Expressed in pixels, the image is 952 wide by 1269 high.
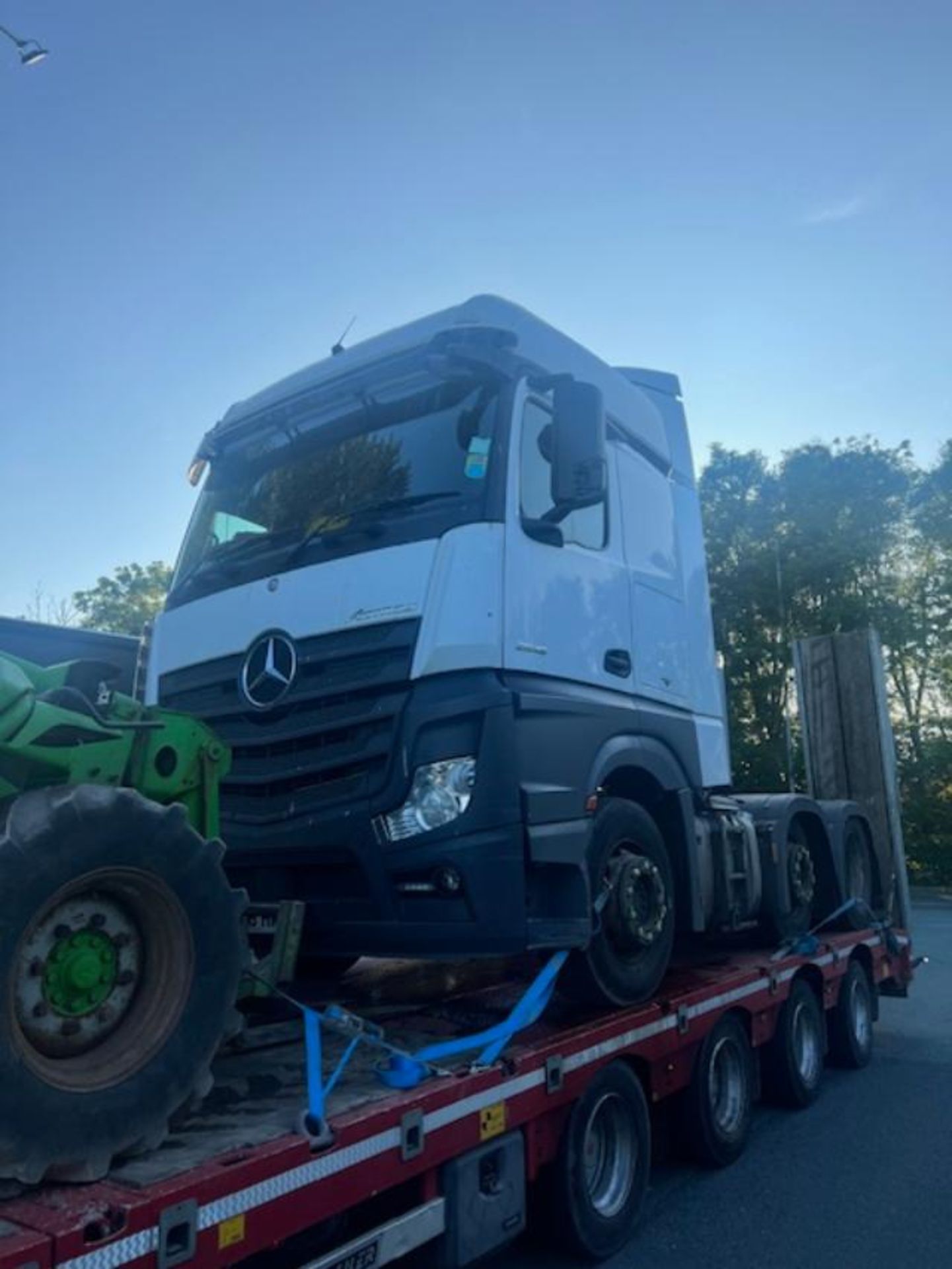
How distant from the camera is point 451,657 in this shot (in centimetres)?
407

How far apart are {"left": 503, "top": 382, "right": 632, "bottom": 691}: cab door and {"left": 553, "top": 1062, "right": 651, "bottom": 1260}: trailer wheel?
1.77 metres

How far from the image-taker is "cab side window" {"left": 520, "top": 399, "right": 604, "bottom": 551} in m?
4.54

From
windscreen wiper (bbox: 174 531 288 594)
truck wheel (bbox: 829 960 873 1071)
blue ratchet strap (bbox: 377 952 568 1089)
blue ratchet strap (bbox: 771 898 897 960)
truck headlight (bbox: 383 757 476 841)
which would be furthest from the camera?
truck wheel (bbox: 829 960 873 1071)

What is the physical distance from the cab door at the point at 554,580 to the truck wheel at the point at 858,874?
4.31 metres

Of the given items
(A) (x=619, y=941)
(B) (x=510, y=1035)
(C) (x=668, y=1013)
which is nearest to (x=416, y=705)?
(B) (x=510, y=1035)

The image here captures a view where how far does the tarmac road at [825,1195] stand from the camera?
14.2ft

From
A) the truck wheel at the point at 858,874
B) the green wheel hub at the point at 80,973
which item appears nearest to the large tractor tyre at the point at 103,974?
the green wheel hub at the point at 80,973

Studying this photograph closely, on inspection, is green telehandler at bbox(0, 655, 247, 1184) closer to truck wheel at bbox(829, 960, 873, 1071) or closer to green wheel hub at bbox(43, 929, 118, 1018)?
green wheel hub at bbox(43, 929, 118, 1018)

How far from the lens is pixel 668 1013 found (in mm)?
5039

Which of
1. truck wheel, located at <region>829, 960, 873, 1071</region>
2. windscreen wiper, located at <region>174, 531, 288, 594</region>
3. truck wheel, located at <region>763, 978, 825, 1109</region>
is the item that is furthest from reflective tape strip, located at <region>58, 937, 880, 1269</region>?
truck wheel, located at <region>829, 960, 873, 1071</region>

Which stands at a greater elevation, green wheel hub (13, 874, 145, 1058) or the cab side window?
the cab side window

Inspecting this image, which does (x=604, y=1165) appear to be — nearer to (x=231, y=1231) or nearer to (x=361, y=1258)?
(x=361, y=1258)

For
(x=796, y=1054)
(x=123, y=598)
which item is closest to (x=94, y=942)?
(x=796, y=1054)

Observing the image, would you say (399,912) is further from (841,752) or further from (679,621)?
(841,752)
